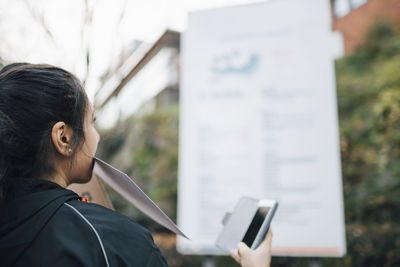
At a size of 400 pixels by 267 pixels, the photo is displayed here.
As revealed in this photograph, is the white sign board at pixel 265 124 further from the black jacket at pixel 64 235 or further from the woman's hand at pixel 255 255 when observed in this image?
the black jacket at pixel 64 235

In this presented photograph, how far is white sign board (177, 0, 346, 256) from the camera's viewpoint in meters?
2.11

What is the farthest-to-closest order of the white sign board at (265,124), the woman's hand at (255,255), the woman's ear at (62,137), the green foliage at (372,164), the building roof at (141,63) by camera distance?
the building roof at (141,63) < the green foliage at (372,164) < the white sign board at (265,124) < the woman's hand at (255,255) < the woman's ear at (62,137)

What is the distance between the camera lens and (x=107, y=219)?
759 millimetres

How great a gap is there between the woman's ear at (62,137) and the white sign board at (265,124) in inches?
62.2

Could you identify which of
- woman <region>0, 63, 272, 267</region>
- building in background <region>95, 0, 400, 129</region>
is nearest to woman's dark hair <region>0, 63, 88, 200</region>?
woman <region>0, 63, 272, 267</region>

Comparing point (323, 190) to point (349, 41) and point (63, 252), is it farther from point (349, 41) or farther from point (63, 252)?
point (349, 41)

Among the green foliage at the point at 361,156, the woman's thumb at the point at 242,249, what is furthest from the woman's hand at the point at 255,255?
the green foliage at the point at 361,156

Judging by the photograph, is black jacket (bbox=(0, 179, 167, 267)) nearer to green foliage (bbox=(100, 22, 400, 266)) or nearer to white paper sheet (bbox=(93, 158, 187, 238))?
white paper sheet (bbox=(93, 158, 187, 238))

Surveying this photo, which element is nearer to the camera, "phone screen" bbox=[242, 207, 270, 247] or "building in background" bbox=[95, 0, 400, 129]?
"phone screen" bbox=[242, 207, 270, 247]

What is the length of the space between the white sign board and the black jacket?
1.54m

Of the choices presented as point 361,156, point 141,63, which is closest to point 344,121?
point 361,156

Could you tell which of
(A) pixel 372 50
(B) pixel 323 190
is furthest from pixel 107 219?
(A) pixel 372 50

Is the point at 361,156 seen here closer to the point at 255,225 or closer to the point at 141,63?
the point at 141,63

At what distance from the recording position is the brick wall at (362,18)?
17.9 ft
